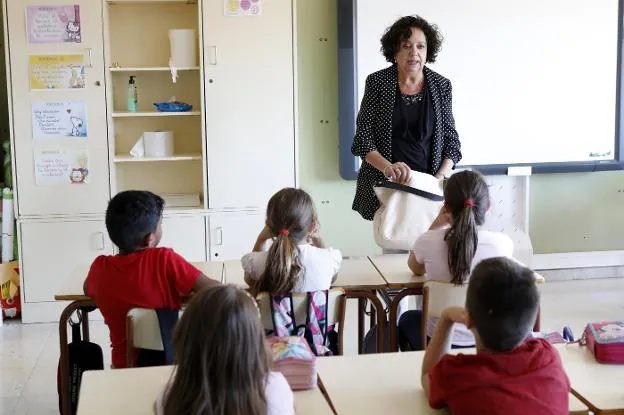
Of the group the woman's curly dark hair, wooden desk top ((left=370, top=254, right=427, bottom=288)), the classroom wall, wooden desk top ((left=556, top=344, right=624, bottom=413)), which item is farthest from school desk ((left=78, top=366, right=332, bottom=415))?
the classroom wall

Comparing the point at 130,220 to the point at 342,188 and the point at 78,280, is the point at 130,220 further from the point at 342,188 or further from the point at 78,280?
the point at 342,188

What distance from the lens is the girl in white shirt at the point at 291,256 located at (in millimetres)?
2604

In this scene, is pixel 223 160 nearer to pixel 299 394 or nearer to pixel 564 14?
pixel 564 14

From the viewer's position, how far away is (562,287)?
5.31m

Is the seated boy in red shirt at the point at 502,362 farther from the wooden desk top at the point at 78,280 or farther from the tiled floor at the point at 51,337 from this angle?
the tiled floor at the point at 51,337

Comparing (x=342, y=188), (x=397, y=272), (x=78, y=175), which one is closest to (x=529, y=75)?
(x=342, y=188)

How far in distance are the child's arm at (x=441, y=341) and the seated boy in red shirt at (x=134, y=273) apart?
0.88 metres

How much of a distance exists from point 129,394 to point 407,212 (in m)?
1.68

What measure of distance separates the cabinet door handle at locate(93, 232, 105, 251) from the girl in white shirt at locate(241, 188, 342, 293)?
7.07 ft

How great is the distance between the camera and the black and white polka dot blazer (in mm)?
3529

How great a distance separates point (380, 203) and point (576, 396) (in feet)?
5.66

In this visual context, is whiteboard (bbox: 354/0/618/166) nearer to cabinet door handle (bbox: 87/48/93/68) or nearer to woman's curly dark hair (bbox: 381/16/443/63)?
woman's curly dark hair (bbox: 381/16/443/63)

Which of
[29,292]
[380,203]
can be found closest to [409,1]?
[380,203]

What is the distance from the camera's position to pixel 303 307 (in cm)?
258
